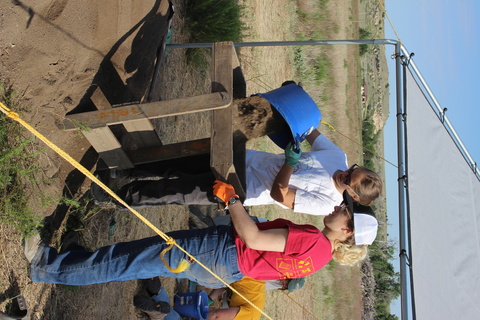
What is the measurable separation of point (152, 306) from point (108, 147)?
2087 mm

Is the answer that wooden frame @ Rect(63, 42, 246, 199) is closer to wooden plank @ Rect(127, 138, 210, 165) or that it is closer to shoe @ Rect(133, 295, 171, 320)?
wooden plank @ Rect(127, 138, 210, 165)

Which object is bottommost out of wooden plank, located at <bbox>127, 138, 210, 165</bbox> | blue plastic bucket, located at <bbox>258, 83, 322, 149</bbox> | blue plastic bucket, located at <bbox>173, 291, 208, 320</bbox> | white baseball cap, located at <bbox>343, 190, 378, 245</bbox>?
blue plastic bucket, located at <bbox>173, 291, 208, 320</bbox>

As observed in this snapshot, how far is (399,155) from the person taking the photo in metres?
3.60

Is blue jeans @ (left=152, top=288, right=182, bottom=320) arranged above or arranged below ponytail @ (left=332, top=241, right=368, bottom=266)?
below

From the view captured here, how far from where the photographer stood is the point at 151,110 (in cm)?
281

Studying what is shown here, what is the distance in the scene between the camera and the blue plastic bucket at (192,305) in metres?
4.81

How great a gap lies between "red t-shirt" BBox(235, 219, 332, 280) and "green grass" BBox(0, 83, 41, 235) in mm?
1419

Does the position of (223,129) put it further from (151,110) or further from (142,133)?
(142,133)

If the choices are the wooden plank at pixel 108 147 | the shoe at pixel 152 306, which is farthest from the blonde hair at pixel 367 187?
the shoe at pixel 152 306

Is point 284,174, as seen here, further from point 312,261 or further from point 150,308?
point 150,308

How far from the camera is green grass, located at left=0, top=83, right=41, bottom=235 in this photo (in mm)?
2652

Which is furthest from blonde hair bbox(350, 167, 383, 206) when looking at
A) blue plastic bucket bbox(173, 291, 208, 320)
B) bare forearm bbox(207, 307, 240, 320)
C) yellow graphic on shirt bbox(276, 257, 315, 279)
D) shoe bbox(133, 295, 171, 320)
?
blue plastic bucket bbox(173, 291, 208, 320)

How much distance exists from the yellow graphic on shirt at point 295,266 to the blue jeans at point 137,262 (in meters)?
0.30

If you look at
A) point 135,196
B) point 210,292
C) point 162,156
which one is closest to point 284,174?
point 162,156
